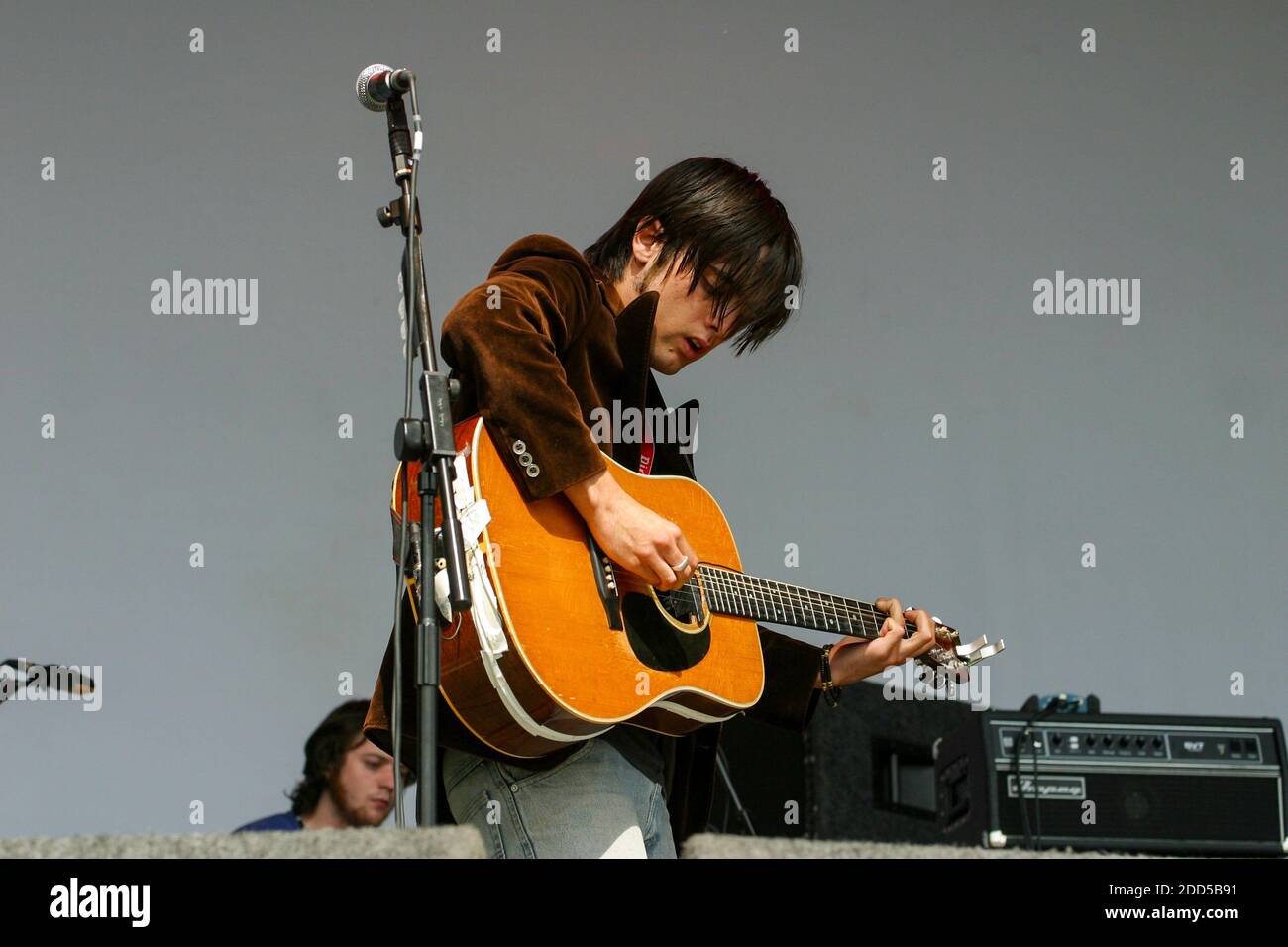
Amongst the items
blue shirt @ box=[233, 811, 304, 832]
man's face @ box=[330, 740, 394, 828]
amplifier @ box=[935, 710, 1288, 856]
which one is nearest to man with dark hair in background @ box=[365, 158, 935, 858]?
amplifier @ box=[935, 710, 1288, 856]

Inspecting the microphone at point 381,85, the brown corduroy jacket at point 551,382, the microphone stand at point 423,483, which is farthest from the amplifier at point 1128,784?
the microphone at point 381,85

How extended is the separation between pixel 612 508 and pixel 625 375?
28cm

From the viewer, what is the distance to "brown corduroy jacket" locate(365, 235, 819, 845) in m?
2.20

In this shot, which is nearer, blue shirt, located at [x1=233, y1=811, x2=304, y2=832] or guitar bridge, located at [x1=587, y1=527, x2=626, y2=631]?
guitar bridge, located at [x1=587, y1=527, x2=626, y2=631]

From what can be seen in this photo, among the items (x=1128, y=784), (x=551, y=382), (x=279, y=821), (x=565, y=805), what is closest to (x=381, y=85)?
(x=551, y=382)

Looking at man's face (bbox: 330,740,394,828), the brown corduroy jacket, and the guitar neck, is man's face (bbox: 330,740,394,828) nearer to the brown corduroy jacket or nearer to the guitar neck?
the guitar neck

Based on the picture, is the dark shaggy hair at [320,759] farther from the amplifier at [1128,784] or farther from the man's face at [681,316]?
the man's face at [681,316]

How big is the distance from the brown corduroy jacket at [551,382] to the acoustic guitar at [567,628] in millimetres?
45

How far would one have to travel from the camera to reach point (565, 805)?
7.00 feet

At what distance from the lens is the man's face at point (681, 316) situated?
259 centimetres

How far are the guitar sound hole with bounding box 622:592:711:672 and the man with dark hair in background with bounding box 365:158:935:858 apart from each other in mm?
80
